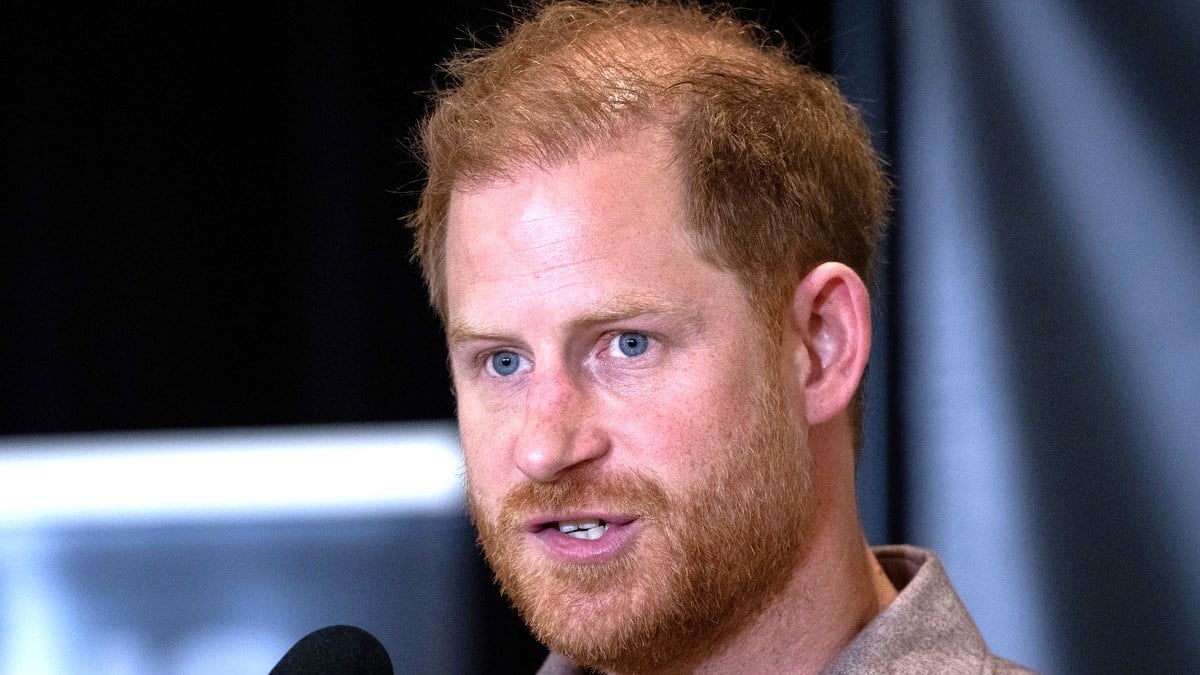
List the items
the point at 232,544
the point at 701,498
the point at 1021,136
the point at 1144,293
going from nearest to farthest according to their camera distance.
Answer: the point at 701,498 → the point at 1144,293 → the point at 1021,136 → the point at 232,544

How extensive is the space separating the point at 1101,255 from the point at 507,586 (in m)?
0.79

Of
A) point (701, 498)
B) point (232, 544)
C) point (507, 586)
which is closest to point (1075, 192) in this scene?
point (701, 498)

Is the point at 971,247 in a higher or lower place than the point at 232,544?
higher

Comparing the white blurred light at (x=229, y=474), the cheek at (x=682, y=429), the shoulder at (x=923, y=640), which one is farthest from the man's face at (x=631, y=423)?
the white blurred light at (x=229, y=474)

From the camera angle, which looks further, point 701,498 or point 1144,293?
point 1144,293

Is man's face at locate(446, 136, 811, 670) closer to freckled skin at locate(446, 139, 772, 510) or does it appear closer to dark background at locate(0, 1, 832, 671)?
freckled skin at locate(446, 139, 772, 510)

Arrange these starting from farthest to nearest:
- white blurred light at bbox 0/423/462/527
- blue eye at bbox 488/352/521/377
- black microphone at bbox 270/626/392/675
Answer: white blurred light at bbox 0/423/462/527 → blue eye at bbox 488/352/521/377 → black microphone at bbox 270/626/392/675

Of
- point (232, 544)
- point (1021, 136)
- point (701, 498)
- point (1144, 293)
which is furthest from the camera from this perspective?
point (232, 544)

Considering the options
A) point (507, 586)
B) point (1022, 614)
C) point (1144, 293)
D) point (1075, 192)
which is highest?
point (1075, 192)

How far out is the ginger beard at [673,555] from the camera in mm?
1154

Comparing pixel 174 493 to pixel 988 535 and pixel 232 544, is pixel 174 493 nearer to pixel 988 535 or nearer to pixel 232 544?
pixel 232 544

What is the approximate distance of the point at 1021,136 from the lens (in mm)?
1631

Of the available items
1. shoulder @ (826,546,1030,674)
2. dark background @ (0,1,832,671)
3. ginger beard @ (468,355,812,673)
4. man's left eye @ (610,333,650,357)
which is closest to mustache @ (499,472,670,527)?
ginger beard @ (468,355,812,673)

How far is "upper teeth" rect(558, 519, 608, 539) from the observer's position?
1174 mm
